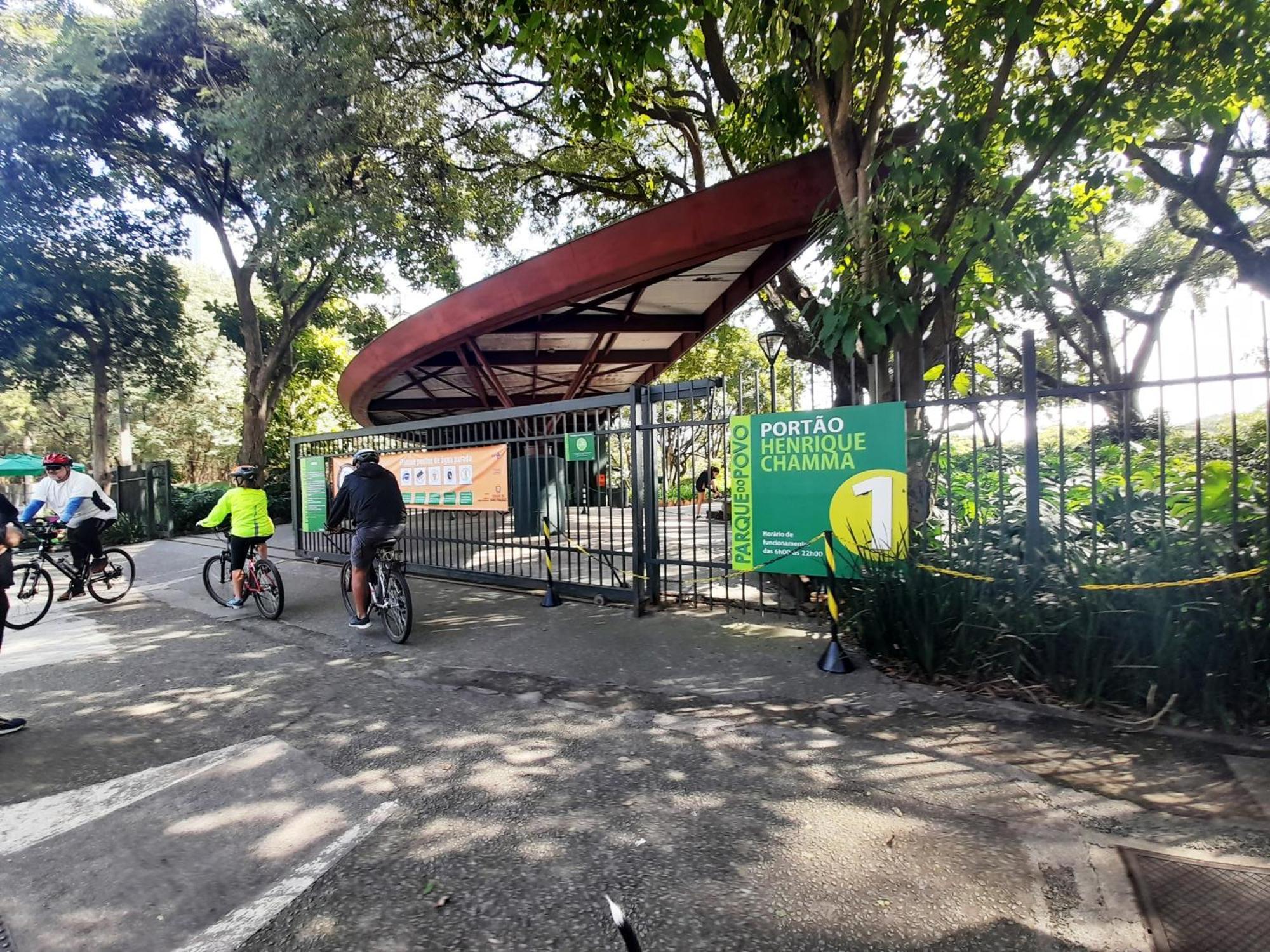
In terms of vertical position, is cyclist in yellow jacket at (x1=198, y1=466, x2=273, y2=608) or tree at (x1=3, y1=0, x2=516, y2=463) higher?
tree at (x1=3, y1=0, x2=516, y2=463)

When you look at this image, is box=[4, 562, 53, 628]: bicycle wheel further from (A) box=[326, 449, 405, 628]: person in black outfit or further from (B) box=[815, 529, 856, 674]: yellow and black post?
(B) box=[815, 529, 856, 674]: yellow and black post

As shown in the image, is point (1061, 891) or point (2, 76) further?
point (2, 76)

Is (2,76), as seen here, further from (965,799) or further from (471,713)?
(965,799)

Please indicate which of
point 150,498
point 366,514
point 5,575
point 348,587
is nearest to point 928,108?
point 366,514

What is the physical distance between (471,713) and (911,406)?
4.02 meters

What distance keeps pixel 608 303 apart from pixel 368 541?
6.38m

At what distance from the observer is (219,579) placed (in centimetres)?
880

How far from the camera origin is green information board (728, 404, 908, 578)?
222 inches

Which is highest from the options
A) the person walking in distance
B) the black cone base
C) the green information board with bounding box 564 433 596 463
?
the green information board with bounding box 564 433 596 463

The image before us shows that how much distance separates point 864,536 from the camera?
18.9 ft

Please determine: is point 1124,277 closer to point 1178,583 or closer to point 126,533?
point 1178,583

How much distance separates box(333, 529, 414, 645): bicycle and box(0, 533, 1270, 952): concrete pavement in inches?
29.4

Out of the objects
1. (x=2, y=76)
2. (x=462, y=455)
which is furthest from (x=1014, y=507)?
(x=2, y=76)

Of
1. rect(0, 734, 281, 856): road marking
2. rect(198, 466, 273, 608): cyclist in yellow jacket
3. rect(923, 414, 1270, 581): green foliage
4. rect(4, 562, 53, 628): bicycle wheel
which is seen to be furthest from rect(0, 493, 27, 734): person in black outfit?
rect(923, 414, 1270, 581): green foliage
